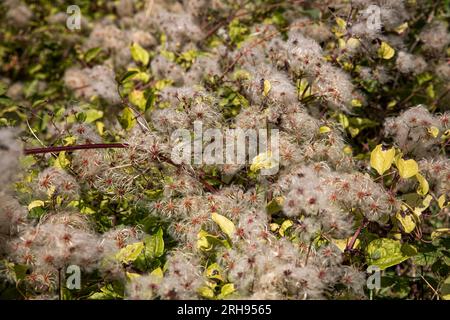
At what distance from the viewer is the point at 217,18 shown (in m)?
3.43

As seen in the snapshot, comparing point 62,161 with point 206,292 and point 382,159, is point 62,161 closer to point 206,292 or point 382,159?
point 206,292

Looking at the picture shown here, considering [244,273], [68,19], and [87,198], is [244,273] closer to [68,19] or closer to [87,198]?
[87,198]

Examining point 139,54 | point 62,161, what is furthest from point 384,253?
point 139,54

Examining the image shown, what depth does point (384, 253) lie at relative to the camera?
5.94 feet

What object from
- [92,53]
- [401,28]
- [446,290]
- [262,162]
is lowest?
[446,290]

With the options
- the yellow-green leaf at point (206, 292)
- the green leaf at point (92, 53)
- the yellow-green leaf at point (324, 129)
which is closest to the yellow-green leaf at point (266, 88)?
the yellow-green leaf at point (324, 129)

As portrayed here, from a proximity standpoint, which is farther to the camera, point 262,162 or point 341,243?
point 262,162

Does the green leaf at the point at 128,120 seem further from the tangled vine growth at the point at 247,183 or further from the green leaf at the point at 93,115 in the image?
the green leaf at the point at 93,115

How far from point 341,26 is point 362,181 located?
120 cm

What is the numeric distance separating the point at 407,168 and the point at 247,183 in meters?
0.65

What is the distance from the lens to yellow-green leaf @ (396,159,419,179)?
69.0 inches

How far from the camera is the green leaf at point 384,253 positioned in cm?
175

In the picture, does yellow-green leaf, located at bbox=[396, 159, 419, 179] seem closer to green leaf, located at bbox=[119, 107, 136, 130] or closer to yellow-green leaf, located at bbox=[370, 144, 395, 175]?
yellow-green leaf, located at bbox=[370, 144, 395, 175]

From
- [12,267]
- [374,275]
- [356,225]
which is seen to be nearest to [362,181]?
[356,225]
